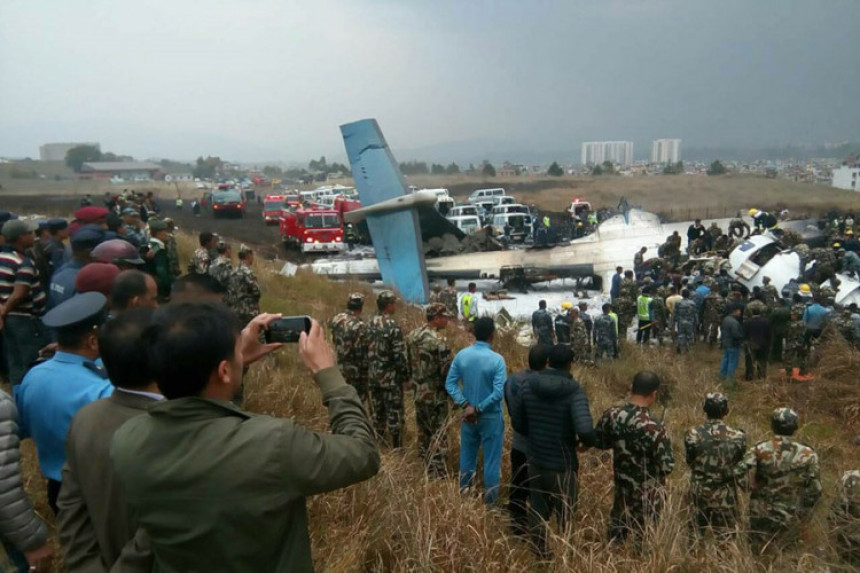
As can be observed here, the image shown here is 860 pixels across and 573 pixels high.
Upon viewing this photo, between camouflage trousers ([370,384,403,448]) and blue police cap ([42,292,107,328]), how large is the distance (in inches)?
115

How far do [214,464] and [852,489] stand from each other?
3630 millimetres

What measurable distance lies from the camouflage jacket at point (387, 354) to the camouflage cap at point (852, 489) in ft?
10.6

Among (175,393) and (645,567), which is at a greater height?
(175,393)

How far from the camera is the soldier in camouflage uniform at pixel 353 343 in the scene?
568 centimetres

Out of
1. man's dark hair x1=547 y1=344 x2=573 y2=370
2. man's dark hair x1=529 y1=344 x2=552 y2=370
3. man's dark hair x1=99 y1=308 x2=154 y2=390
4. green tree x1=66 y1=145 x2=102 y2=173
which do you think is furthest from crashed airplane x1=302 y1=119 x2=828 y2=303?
green tree x1=66 y1=145 x2=102 y2=173

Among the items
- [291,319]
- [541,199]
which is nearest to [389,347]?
[291,319]

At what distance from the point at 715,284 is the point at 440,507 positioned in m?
11.1

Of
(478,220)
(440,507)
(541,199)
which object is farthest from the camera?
(541,199)

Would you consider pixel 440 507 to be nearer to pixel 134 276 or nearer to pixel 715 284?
pixel 134 276

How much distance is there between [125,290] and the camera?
3273 millimetres

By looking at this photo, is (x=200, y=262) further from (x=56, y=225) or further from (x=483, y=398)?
(x=483, y=398)

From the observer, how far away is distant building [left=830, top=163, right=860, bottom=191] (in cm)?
4684

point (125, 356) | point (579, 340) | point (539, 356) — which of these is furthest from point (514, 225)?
point (125, 356)

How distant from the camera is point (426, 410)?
525 cm
